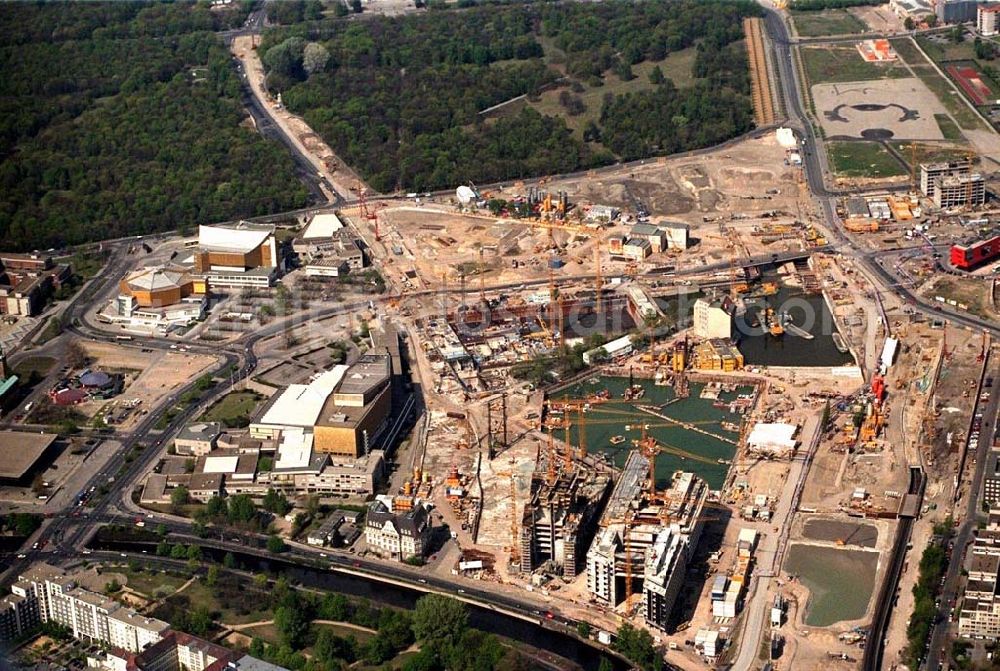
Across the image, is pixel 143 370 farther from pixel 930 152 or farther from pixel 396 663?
pixel 930 152

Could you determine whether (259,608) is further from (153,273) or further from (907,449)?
(153,273)

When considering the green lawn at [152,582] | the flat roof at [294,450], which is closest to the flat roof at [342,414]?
the flat roof at [294,450]

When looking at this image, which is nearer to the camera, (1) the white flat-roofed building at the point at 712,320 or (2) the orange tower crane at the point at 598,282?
(1) the white flat-roofed building at the point at 712,320

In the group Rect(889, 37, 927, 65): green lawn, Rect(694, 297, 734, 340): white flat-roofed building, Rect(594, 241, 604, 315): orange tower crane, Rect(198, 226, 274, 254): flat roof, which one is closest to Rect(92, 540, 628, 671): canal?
Rect(694, 297, 734, 340): white flat-roofed building

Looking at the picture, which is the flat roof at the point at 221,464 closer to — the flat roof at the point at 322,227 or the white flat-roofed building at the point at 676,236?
the flat roof at the point at 322,227

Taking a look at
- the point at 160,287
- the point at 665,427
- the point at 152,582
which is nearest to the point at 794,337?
the point at 665,427

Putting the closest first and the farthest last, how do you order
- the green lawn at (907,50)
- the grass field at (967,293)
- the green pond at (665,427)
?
the green pond at (665,427), the grass field at (967,293), the green lawn at (907,50)

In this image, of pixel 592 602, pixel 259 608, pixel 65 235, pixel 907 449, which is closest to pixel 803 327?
pixel 907 449
